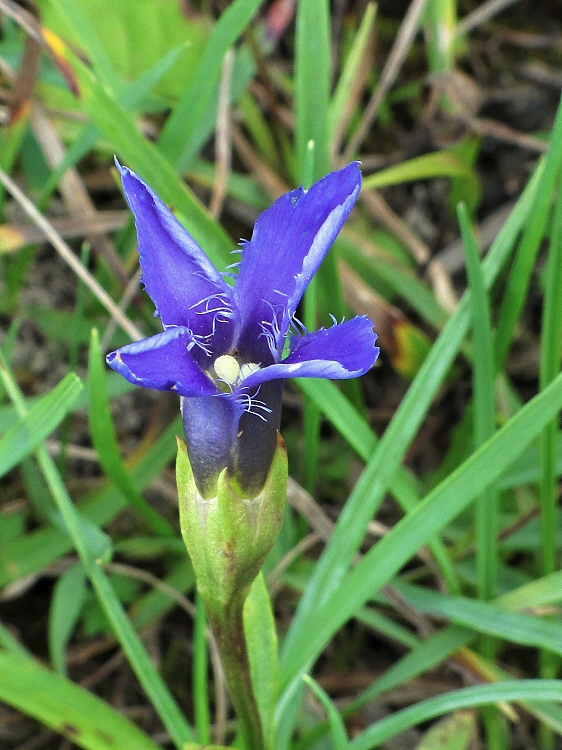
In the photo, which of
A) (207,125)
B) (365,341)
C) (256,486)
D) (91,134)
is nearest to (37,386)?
(91,134)

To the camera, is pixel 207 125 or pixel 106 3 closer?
pixel 207 125

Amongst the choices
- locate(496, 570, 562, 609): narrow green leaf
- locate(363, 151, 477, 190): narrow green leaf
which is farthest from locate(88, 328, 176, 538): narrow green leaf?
locate(363, 151, 477, 190): narrow green leaf

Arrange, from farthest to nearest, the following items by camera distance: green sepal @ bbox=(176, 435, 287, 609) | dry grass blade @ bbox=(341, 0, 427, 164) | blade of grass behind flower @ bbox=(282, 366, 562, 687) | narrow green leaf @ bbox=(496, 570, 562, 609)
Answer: dry grass blade @ bbox=(341, 0, 427, 164)
narrow green leaf @ bbox=(496, 570, 562, 609)
blade of grass behind flower @ bbox=(282, 366, 562, 687)
green sepal @ bbox=(176, 435, 287, 609)

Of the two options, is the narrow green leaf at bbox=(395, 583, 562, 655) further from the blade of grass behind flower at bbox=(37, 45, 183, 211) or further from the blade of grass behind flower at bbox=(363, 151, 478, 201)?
the blade of grass behind flower at bbox=(37, 45, 183, 211)

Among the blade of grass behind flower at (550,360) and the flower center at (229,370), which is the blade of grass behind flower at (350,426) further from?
the flower center at (229,370)

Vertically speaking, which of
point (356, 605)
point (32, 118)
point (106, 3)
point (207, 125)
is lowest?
point (356, 605)

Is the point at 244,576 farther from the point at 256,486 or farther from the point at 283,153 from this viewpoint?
the point at 283,153
